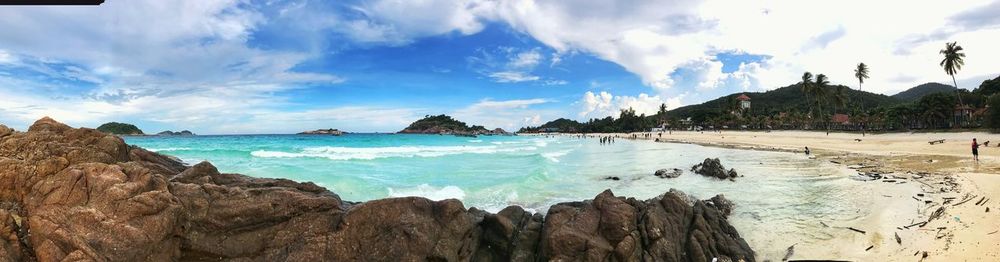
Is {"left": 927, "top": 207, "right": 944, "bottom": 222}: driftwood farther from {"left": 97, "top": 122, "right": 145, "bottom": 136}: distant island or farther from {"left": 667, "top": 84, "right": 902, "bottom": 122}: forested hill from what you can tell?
{"left": 97, "top": 122, "right": 145, "bottom": 136}: distant island

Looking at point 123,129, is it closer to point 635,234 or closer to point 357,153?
point 357,153

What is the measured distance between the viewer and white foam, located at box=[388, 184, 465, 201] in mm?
19036

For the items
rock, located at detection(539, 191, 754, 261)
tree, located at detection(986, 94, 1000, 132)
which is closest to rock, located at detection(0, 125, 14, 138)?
rock, located at detection(539, 191, 754, 261)

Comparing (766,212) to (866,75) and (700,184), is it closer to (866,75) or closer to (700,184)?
(700,184)

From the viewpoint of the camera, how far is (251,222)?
323 inches

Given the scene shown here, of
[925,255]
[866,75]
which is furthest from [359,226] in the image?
[866,75]

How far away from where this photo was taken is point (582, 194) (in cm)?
1894

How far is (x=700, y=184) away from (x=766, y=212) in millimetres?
6855

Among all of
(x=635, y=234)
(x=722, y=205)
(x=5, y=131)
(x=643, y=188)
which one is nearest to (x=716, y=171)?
(x=643, y=188)

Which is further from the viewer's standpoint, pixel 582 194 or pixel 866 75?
pixel 866 75

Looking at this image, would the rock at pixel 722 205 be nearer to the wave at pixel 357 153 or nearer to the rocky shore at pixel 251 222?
the rocky shore at pixel 251 222

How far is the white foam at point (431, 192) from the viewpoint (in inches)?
749

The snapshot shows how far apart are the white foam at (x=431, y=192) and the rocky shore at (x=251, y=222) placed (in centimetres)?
907

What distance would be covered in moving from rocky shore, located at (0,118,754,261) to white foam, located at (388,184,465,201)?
29.8 feet
